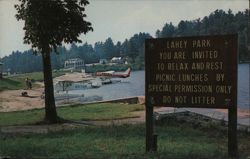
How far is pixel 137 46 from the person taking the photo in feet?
511

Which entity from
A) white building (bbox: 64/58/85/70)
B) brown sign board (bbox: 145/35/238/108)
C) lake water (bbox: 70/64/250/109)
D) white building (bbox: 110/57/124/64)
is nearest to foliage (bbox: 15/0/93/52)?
brown sign board (bbox: 145/35/238/108)

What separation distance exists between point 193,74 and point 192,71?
6 centimetres

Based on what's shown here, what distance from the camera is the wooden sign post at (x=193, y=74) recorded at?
10102 mm

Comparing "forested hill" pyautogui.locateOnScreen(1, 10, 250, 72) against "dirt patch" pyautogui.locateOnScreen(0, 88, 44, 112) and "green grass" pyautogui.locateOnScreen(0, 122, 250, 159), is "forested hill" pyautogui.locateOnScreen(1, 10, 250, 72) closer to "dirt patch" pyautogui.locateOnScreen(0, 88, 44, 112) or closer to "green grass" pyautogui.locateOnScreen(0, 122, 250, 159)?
"dirt patch" pyautogui.locateOnScreen(0, 88, 44, 112)

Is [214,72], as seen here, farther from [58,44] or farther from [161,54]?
[58,44]

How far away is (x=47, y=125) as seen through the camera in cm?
2106

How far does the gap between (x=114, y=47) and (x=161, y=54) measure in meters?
168

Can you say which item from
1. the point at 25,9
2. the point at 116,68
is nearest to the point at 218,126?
the point at 25,9

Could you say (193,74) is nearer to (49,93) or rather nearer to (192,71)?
(192,71)

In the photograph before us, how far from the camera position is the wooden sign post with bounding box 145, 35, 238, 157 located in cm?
1010

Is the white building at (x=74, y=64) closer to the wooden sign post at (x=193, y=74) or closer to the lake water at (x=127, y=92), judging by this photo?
the lake water at (x=127, y=92)

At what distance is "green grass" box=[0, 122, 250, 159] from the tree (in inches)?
243

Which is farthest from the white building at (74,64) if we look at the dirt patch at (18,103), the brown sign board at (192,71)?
the brown sign board at (192,71)

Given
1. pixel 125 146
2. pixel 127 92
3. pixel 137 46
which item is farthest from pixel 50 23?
pixel 137 46
